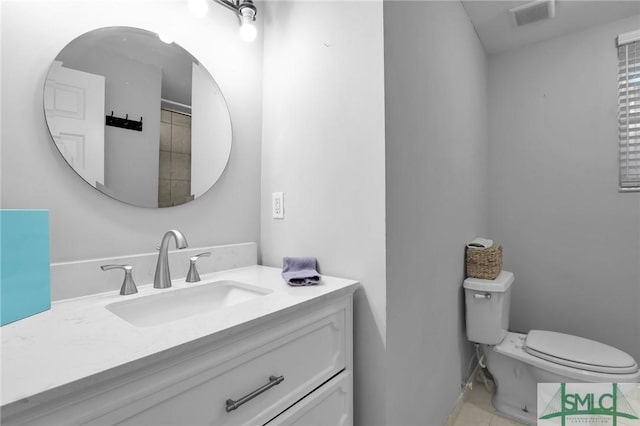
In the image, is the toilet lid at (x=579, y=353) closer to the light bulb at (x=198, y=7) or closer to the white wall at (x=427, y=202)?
the white wall at (x=427, y=202)

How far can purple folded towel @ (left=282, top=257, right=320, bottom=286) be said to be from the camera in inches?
42.6

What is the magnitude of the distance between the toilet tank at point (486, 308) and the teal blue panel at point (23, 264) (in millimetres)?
1817

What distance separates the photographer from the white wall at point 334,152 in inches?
43.1

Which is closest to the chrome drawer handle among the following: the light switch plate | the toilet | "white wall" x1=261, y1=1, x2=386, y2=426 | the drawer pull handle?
the toilet

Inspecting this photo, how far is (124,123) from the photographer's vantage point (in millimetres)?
1076

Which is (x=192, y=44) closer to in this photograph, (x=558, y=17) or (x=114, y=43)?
(x=114, y=43)

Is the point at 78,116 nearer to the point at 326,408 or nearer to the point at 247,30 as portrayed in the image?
the point at 247,30

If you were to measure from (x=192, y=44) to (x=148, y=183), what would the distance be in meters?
0.60

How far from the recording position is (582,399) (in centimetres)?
146

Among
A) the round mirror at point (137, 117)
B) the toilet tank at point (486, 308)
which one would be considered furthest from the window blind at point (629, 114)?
the round mirror at point (137, 117)

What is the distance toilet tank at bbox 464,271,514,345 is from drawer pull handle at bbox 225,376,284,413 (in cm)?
131

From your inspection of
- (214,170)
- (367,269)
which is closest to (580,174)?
(367,269)

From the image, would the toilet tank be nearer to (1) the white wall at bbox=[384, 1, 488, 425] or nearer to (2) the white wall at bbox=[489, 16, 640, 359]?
(1) the white wall at bbox=[384, 1, 488, 425]

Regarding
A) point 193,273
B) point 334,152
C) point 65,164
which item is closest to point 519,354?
point 334,152
